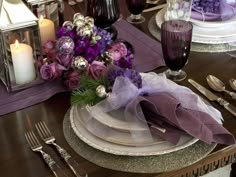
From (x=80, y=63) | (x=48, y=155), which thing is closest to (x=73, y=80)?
(x=80, y=63)

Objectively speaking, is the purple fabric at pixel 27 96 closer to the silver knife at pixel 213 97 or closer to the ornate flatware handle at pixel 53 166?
the ornate flatware handle at pixel 53 166

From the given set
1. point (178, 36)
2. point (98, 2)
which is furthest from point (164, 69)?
point (98, 2)

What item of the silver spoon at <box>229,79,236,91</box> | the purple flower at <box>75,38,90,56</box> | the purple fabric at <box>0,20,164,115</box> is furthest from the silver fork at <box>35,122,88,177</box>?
the silver spoon at <box>229,79,236,91</box>

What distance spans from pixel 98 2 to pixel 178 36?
0.26m

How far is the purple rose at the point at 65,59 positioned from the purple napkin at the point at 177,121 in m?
0.26

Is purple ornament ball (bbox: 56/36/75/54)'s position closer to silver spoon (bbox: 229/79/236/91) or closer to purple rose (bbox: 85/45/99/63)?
purple rose (bbox: 85/45/99/63)

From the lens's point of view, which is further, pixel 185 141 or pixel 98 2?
pixel 98 2

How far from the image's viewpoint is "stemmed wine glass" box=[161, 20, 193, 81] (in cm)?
119

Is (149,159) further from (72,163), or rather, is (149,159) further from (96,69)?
(96,69)

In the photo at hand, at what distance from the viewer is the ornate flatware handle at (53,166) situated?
94cm

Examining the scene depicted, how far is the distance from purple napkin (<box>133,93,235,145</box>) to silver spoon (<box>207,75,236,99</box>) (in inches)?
7.0

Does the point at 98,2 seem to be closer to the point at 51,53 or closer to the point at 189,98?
the point at 51,53

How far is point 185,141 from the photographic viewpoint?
3.21 feet

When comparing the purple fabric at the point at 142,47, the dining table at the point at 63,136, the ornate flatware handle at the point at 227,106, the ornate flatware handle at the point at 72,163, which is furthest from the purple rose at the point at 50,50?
the ornate flatware handle at the point at 227,106
